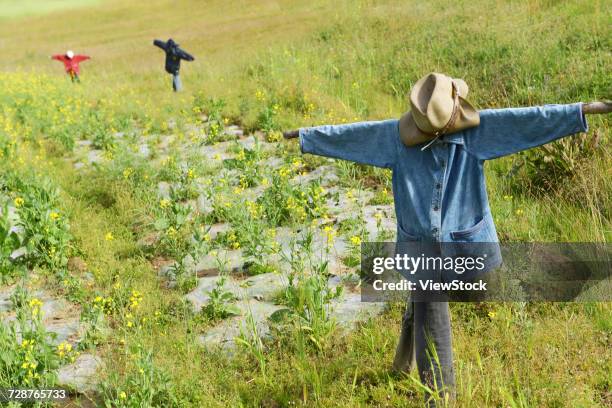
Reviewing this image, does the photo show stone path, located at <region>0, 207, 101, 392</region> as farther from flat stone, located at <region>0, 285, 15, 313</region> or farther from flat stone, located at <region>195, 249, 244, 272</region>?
flat stone, located at <region>195, 249, 244, 272</region>

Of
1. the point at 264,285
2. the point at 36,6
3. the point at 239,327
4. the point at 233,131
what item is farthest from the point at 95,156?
the point at 36,6

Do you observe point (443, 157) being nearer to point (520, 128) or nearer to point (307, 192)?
point (520, 128)

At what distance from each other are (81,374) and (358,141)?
248cm

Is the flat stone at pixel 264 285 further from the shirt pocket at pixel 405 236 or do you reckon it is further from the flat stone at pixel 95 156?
the flat stone at pixel 95 156

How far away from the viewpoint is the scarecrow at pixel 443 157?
2.71 meters

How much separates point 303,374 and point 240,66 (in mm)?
9894

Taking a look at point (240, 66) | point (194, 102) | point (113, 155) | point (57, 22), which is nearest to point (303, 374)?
point (113, 155)

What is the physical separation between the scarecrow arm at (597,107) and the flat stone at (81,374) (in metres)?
3.19

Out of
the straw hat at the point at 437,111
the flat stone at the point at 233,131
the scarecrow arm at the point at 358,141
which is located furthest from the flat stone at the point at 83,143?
the straw hat at the point at 437,111

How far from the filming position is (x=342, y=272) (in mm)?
4699

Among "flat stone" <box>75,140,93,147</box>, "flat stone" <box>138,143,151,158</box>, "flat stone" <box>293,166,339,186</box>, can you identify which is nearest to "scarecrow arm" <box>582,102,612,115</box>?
"flat stone" <box>293,166,339,186</box>

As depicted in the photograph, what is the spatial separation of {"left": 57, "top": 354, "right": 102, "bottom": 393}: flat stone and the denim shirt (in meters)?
2.26

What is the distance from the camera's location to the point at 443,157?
2854 mm

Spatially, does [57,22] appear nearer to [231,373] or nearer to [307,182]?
[307,182]
